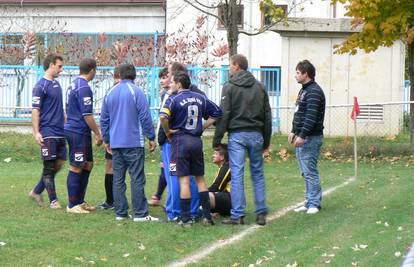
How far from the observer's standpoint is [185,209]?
9781mm

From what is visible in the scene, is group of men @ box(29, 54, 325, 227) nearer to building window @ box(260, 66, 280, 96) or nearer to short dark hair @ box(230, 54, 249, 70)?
short dark hair @ box(230, 54, 249, 70)

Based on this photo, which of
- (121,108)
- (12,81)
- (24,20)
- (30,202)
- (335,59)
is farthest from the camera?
(24,20)

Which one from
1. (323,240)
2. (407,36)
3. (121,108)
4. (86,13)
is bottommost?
(323,240)

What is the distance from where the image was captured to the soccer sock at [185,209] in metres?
9.77

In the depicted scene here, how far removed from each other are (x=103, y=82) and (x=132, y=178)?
1528cm

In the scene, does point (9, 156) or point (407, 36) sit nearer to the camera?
point (407, 36)

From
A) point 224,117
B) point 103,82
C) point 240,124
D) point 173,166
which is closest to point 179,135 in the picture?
point 173,166

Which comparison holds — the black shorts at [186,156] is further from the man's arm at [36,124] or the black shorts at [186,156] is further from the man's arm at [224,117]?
the man's arm at [36,124]

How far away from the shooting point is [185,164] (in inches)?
385

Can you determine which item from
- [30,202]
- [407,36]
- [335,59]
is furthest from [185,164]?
[335,59]

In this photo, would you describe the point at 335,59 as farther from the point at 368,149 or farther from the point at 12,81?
the point at 12,81

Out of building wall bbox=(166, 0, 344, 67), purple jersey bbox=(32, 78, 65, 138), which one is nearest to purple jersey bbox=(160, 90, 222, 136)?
purple jersey bbox=(32, 78, 65, 138)

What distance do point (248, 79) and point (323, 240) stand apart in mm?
2202

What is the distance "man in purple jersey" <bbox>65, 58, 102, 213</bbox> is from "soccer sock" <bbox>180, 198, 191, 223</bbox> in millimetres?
1545
